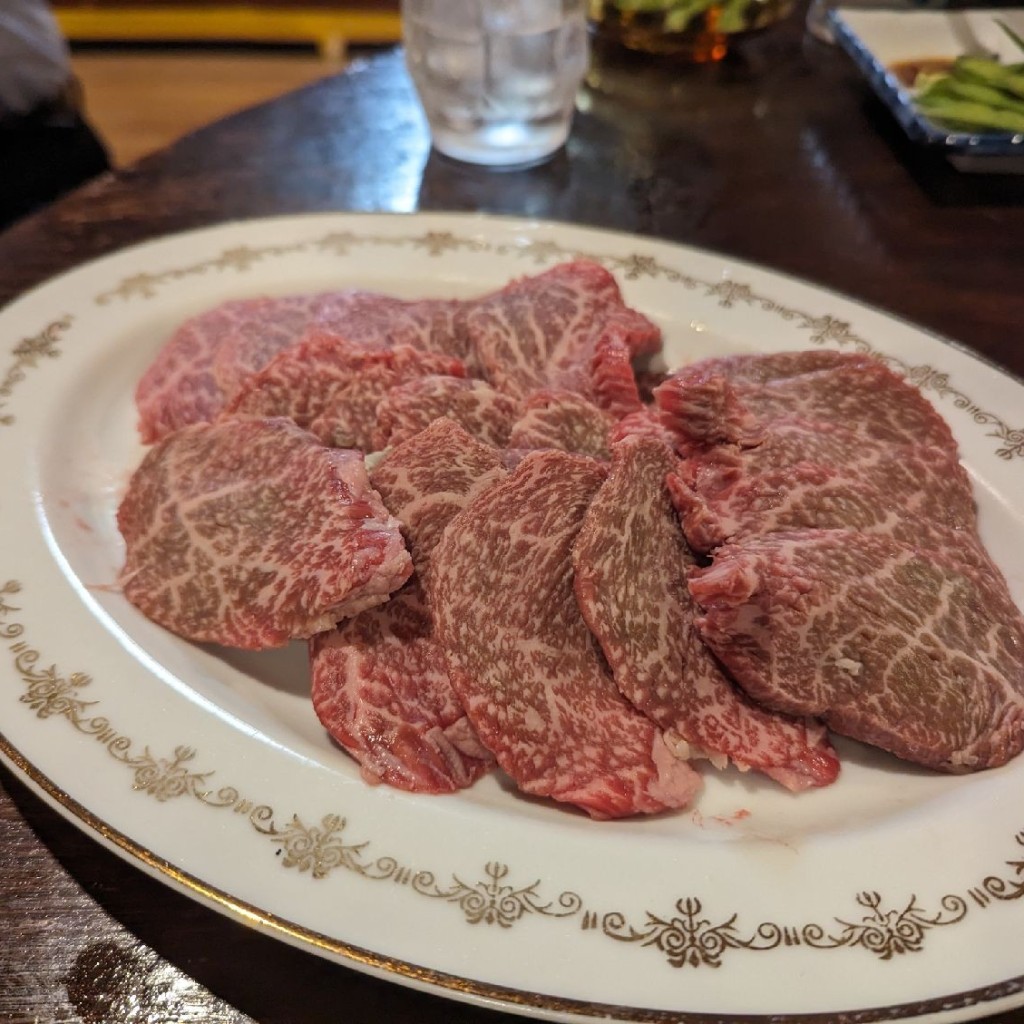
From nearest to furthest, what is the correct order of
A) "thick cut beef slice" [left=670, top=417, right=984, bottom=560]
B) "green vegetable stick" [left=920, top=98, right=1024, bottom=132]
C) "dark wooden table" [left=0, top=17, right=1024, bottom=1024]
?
"thick cut beef slice" [left=670, top=417, right=984, bottom=560]
"dark wooden table" [left=0, top=17, right=1024, bottom=1024]
"green vegetable stick" [left=920, top=98, right=1024, bottom=132]

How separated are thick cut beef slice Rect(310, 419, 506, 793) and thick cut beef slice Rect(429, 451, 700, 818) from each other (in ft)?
0.25

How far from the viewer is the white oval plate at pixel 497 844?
3.81ft

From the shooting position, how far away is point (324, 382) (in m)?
2.04

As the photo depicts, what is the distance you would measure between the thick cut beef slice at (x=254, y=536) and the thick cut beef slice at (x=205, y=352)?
26 centimetres

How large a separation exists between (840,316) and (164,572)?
6.01ft

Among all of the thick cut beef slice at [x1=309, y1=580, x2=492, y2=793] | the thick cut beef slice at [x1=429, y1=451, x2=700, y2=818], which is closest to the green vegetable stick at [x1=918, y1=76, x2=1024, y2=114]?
the thick cut beef slice at [x1=429, y1=451, x2=700, y2=818]

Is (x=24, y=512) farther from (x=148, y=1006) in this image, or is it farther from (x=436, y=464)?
(x=148, y=1006)

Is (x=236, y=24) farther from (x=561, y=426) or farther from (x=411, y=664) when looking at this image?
(x=411, y=664)

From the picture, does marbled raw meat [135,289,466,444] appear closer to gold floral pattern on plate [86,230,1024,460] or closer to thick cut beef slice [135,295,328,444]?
thick cut beef slice [135,295,328,444]

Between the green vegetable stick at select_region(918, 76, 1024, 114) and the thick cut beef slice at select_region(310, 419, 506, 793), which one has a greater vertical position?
the green vegetable stick at select_region(918, 76, 1024, 114)

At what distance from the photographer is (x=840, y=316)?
2307 millimetres

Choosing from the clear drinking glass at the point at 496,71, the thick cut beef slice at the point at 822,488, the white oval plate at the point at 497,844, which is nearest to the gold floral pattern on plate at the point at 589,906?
the white oval plate at the point at 497,844

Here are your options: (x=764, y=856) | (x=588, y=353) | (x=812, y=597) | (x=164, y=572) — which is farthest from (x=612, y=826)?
(x=588, y=353)

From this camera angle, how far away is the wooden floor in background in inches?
262
